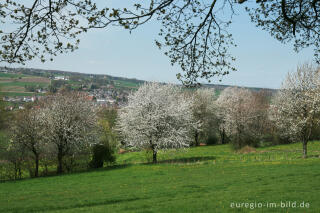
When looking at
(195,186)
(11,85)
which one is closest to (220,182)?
(195,186)

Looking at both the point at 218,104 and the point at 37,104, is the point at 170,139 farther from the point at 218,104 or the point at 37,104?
the point at 218,104

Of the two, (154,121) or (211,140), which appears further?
(211,140)

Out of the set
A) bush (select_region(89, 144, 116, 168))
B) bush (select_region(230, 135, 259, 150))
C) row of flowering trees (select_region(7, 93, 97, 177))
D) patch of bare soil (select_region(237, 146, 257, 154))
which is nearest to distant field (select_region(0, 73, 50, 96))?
row of flowering trees (select_region(7, 93, 97, 177))

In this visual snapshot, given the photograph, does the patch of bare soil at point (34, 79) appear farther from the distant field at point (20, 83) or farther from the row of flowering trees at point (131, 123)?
the row of flowering trees at point (131, 123)

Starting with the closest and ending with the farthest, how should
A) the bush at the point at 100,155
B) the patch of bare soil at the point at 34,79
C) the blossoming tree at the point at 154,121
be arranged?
the blossoming tree at the point at 154,121, the bush at the point at 100,155, the patch of bare soil at the point at 34,79

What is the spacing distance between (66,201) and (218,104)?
56.0 metres

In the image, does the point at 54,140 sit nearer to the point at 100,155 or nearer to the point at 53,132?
the point at 53,132

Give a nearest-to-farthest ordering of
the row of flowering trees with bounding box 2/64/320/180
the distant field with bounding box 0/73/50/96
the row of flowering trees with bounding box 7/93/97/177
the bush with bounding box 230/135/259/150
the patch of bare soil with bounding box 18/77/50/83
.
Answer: the row of flowering trees with bounding box 7/93/97/177, the row of flowering trees with bounding box 2/64/320/180, the bush with bounding box 230/135/259/150, the distant field with bounding box 0/73/50/96, the patch of bare soil with bounding box 18/77/50/83

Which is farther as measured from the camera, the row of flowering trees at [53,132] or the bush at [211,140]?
the bush at [211,140]

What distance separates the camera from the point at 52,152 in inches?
1313

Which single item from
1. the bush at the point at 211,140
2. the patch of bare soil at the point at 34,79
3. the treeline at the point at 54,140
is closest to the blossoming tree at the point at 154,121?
the treeline at the point at 54,140

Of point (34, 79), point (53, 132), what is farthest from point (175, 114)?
point (34, 79)

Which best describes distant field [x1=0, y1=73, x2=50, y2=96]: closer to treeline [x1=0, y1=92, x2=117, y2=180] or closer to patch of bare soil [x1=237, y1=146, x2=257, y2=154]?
treeline [x1=0, y1=92, x2=117, y2=180]

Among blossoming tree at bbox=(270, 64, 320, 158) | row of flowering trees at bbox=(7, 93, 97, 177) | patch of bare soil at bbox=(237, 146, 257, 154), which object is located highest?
blossoming tree at bbox=(270, 64, 320, 158)
